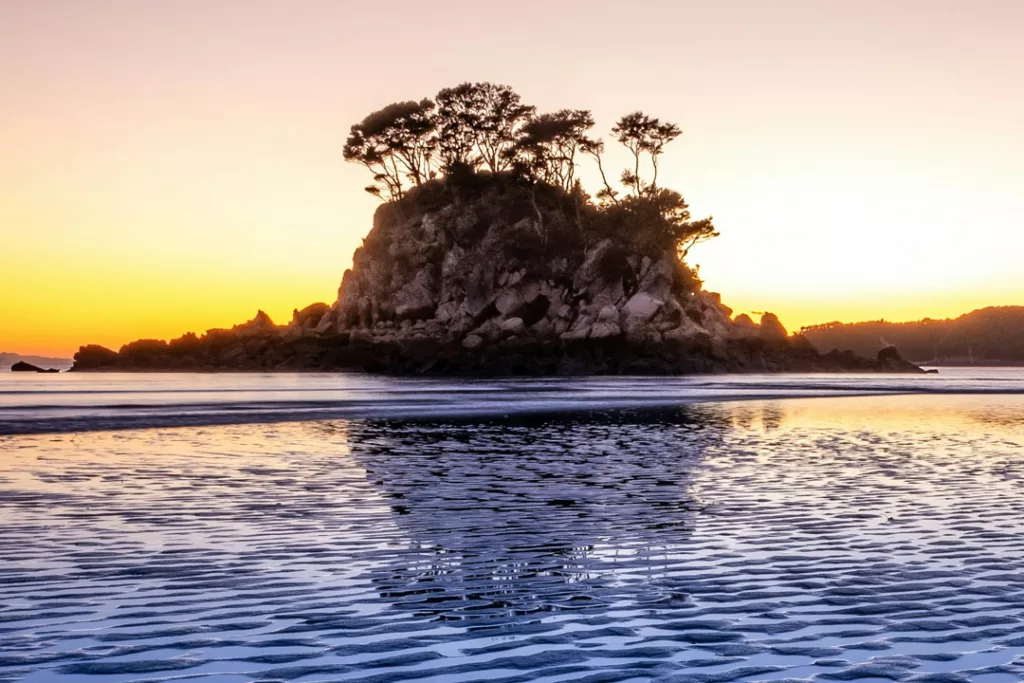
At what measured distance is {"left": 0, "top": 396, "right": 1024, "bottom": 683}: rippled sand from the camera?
7.66 m

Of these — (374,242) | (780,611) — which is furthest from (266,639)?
(374,242)

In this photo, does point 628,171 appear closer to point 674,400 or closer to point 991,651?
point 674,400

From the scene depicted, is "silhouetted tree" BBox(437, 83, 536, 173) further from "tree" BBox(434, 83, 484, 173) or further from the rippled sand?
the rippled sand

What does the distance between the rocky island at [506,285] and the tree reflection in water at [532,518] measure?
80286 millimetres

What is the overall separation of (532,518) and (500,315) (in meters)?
104

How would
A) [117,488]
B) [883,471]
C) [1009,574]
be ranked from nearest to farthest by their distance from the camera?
[1009,574] → [117,488] → [883,471]

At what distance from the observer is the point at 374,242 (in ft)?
444

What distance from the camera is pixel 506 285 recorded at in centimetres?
12081

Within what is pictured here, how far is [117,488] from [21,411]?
30.2m

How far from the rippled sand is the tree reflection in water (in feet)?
0.22

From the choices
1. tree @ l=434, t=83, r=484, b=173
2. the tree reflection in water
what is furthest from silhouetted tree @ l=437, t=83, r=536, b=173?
the tree reflection in water

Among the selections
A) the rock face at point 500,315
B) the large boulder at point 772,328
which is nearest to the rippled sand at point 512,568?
the rock face at point 500,315

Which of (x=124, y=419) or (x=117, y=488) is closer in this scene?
(x=117, y=488)

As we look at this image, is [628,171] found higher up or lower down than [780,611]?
higher up
